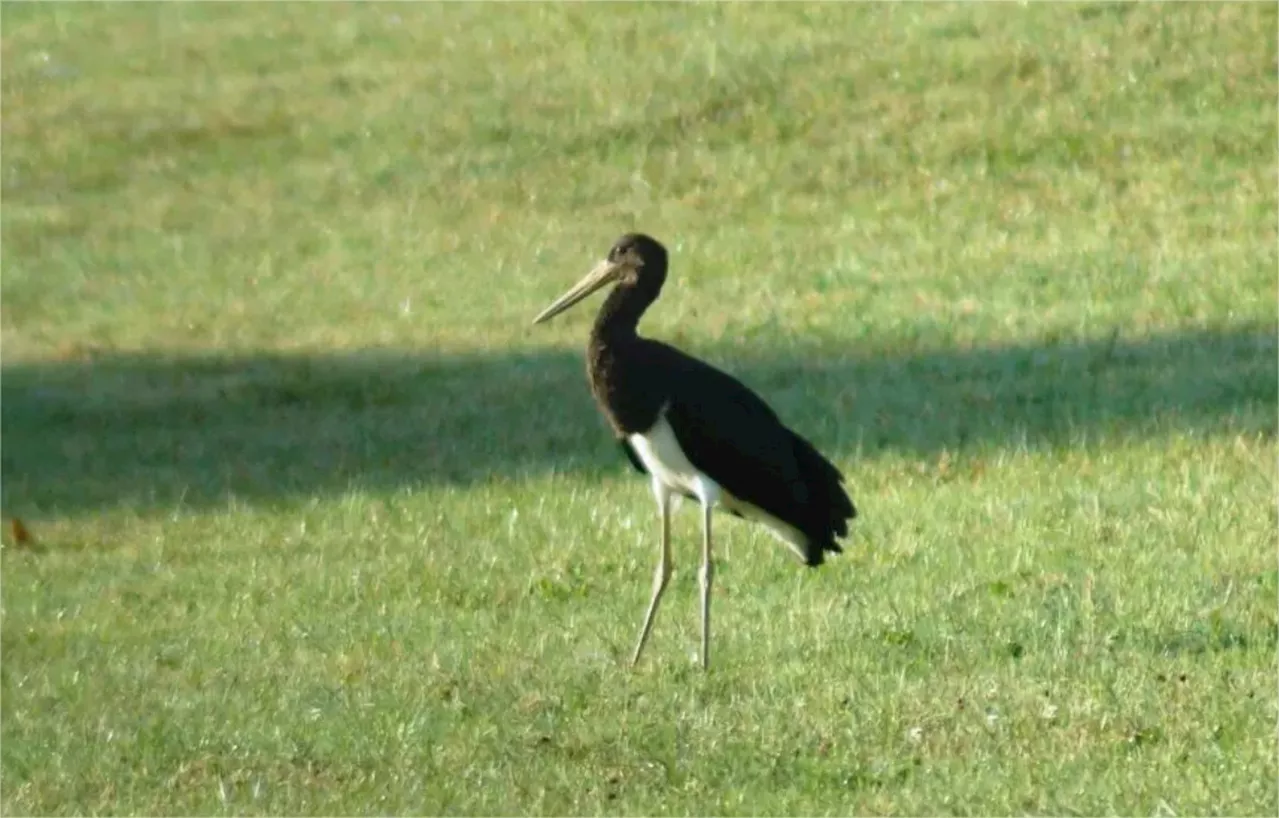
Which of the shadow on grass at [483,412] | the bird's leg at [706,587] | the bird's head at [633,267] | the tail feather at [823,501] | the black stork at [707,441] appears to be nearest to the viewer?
the bird's leg at [706,587]

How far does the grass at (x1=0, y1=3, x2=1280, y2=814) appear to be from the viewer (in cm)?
730

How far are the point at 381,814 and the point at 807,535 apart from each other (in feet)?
8.24

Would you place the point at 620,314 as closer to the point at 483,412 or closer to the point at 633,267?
the point at 633,267

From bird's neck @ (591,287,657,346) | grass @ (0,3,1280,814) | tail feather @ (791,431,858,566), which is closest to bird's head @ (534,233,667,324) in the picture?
bird's neck @ (591,287,657,346)

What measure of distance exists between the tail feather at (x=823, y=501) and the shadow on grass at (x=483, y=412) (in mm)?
3123

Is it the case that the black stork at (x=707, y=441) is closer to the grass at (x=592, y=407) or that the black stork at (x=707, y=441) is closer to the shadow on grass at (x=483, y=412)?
the grass at (x=592, y=407)

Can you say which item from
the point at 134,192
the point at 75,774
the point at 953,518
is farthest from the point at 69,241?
the point at 75,774

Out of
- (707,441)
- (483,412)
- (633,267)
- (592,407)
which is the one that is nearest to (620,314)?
(633,267)

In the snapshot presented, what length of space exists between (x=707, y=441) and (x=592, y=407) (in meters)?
6.23

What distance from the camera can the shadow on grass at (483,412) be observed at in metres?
12.8

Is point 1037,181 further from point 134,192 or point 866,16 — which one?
point 134,192

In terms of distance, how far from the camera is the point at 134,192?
24.4 meters

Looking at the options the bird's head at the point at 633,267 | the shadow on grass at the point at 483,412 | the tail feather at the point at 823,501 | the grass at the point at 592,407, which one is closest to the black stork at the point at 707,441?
the tail feather at the point at 823,501

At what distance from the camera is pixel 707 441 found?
8.55m
